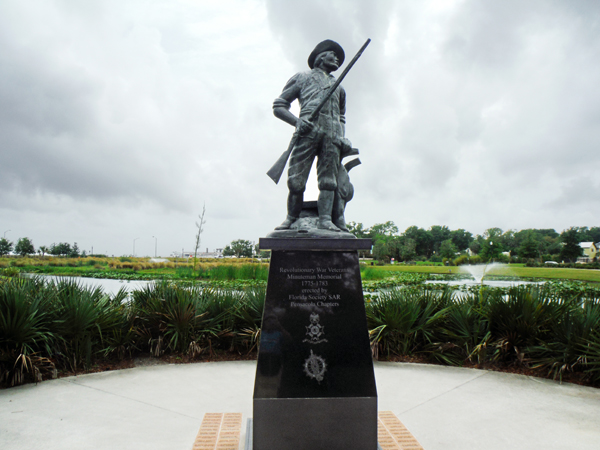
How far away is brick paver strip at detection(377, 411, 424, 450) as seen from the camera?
3484 mm

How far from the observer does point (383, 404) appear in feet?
15.2

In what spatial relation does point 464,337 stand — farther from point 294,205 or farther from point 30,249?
point 30,249

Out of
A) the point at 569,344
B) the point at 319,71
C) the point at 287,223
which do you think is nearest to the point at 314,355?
the point at 287,223

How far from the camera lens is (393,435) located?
3711mm

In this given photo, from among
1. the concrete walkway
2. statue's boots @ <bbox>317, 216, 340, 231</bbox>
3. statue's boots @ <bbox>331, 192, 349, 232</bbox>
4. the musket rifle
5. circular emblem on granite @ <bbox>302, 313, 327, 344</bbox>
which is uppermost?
the musket rifle

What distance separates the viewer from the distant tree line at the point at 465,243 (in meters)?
61.1

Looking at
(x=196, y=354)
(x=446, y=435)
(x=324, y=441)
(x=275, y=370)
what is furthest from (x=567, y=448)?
(x=196, y=354)

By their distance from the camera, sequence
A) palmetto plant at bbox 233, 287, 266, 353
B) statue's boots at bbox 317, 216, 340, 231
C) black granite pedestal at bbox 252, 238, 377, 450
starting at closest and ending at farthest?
black granite pedestal at bbox 252, 238, 377, 450 < statue's boots at bbox 317, 216, 340, 231 < palmetto plant at bbox 233, 287, 266, 353

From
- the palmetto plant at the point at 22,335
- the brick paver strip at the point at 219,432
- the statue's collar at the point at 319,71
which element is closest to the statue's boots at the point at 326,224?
the statue's collar at the point at 319,71

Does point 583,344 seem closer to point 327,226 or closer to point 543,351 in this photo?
point 543,351

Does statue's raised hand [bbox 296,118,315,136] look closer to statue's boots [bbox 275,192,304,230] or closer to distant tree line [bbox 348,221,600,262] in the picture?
statue's boots [bbox 275,192,304,230]

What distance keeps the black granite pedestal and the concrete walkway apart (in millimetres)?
763

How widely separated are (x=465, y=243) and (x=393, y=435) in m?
116

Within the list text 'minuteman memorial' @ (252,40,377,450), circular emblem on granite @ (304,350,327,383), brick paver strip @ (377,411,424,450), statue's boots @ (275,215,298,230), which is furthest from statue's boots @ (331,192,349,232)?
brick paver strip @ (377,411,424,450)
